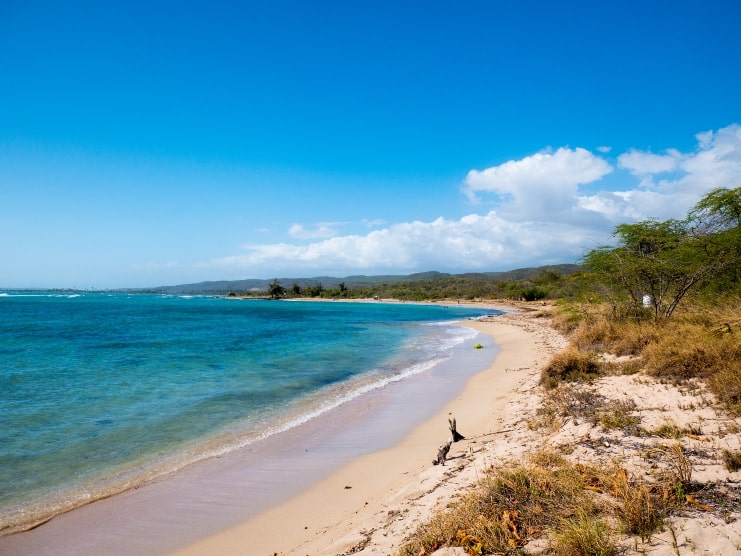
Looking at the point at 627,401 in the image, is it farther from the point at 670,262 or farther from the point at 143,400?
the point at 143,400

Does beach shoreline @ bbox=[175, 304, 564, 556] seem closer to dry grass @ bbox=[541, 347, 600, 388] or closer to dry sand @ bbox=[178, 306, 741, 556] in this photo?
dry sand @ bbox=[178, 306, 741, 556]

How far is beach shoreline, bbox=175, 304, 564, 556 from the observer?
17.7 feet

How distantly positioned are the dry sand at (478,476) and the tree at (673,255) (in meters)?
7.65

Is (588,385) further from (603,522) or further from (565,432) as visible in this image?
(603,522)

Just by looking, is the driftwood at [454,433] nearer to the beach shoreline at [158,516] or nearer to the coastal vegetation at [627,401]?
the beach shoreline at [158,516]

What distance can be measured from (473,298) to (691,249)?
104582 millimetres

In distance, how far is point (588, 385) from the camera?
10.5m

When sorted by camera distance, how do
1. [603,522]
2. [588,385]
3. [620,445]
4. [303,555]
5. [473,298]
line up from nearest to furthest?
[603,522] < [303,555] < [620,445] < [588,385] < [473,298]

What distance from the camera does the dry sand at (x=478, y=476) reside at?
418 centimetres

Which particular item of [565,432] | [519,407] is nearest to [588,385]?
[519,407]

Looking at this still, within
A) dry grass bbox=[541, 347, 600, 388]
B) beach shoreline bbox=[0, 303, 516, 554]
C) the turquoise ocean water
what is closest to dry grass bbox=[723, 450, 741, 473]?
beach shoreline bbox=[0, 303, 516, 554]

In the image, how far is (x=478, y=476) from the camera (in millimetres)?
6277

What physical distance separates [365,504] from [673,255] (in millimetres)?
15703

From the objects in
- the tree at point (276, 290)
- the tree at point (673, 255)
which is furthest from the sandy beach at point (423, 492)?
the tree at point (276, 290)
